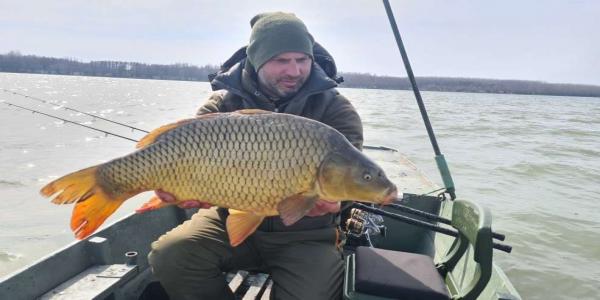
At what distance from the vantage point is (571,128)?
67.4ft

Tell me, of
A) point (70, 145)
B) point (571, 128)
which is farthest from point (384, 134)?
point (70, 145)

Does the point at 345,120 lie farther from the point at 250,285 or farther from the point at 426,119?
the point at 426,119

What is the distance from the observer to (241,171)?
2.03 meters

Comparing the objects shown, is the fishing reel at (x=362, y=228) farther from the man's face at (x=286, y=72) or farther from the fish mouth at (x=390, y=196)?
the fish mouth at (x=390, y=196)

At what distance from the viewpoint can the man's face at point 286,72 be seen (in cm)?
275

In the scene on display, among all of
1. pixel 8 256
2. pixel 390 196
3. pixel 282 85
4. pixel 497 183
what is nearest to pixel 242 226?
pixel 390 196

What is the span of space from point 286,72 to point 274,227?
0.95 metres

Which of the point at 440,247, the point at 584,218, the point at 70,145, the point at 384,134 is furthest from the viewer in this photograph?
the point at 384,134

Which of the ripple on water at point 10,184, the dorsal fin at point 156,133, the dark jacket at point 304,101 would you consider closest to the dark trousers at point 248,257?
the dark jacket at point 304,101

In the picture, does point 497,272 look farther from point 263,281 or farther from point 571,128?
point 571,128

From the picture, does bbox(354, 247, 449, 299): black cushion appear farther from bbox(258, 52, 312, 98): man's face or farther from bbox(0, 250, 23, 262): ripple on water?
bbox(0, 250, 23, 262): ripple on water

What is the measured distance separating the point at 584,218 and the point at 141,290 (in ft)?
25.7

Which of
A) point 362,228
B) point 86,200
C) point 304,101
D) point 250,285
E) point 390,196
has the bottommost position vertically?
point 250,285

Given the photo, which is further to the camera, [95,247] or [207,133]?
[95,247]
